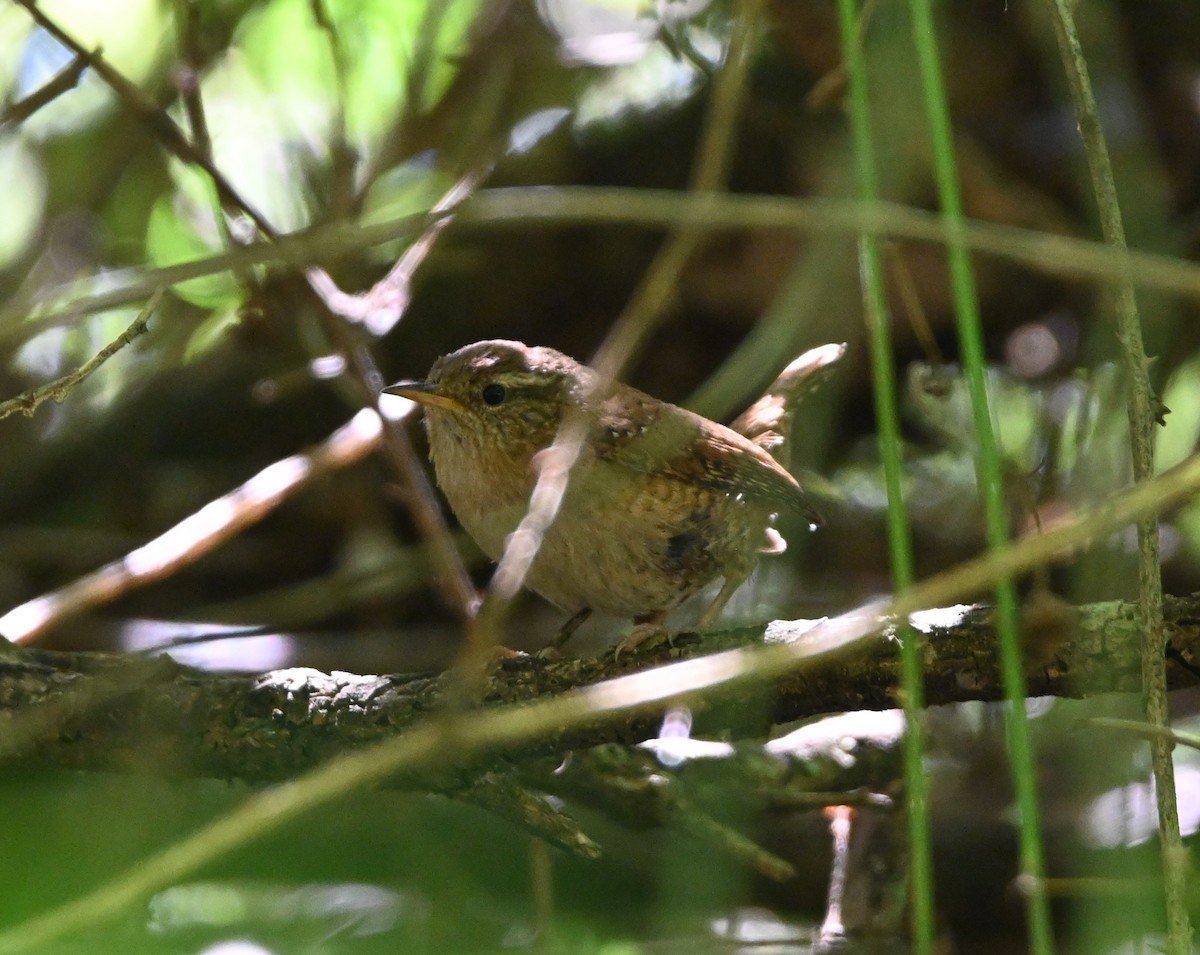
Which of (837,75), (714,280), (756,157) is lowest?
(837,75)

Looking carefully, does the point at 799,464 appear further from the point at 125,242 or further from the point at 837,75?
the point at 125,242

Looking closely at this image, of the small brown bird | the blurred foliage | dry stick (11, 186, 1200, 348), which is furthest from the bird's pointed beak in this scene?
dry stick (11, 186, 1200, 348)

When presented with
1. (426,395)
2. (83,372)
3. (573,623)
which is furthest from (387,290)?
(83,372)

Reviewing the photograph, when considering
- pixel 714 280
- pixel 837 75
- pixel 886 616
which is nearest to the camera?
pixel 886 616

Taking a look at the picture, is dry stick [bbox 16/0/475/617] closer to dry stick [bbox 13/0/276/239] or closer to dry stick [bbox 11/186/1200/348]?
dry stick [bbox 13/0/276/239]

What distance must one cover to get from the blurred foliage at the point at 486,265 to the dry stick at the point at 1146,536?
1468 millimetres

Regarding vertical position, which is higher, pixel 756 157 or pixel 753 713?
pixel 756 157

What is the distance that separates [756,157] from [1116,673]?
2.24 metres

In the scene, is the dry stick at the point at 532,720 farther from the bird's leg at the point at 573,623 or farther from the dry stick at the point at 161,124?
the bird's leg at the point at 573,623

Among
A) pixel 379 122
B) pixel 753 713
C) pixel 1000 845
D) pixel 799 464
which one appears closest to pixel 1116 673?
pixel 753 713

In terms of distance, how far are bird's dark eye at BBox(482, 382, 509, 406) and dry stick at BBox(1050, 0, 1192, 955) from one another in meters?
1.83

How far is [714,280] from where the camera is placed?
12.8ft

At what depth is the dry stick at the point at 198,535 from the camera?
3082 mm

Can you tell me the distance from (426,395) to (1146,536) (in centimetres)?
199
